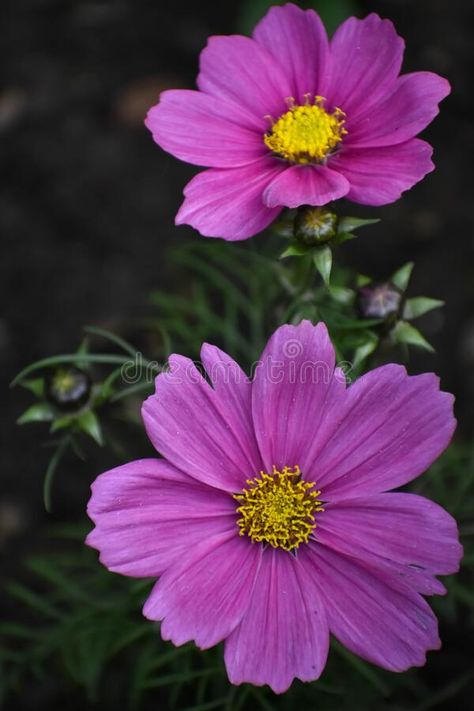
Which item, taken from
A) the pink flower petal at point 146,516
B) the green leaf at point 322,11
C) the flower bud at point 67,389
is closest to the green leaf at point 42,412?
the flower bud at point 67,389

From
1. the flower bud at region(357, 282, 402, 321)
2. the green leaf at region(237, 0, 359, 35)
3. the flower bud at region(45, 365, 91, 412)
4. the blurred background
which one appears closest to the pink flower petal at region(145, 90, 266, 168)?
the flower bud at region(357, 282, 402, 321)

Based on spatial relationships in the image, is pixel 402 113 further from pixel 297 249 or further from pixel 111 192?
pixel 111 192

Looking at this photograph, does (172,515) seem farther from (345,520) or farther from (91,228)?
(91,228)

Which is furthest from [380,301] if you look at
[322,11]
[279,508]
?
[322,11]

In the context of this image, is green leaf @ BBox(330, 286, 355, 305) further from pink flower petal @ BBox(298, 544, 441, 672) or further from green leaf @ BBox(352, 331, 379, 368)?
pink flower petal @ BBox(298, 544, 441, 672)

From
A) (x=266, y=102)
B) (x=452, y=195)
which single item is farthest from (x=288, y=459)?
(x=452, y=195)

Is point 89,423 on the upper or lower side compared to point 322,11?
lower
